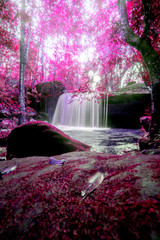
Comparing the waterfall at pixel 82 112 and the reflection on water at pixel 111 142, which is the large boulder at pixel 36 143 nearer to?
the reflection on water at pixel 111 142

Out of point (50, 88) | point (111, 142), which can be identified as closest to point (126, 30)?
point (111, 142)

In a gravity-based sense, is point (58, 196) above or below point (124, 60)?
below

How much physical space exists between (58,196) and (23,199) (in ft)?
0.96

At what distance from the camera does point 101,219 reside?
553mm

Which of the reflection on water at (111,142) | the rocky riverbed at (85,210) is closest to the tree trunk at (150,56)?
the reflection on water at (111,142)

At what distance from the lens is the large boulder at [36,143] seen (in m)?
3.10

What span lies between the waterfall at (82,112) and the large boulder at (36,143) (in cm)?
1010

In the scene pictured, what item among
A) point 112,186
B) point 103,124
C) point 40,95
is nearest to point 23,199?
point 112,186

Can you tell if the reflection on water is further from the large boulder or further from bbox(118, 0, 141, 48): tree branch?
bbox(118, 0, 141, 48): tree branch

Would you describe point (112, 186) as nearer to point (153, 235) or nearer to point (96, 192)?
point (96, 192)

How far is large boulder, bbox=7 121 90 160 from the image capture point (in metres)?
3.10

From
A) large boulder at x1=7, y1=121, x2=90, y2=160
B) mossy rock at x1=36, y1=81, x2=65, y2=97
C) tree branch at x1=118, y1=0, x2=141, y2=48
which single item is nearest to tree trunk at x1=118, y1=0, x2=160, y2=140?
tree branch at x1=118, y1=0, x2=141, y2=48

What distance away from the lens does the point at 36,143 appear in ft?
10.6

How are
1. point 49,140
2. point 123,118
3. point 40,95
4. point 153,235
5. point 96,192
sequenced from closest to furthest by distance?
point 153,235
point 96,192
point 49,140
point 123,118
point 40,95
